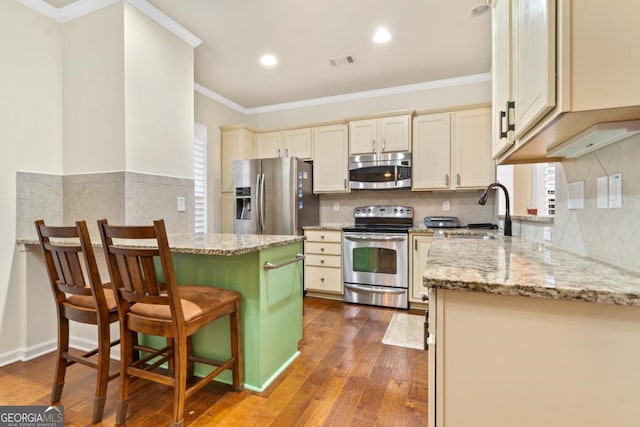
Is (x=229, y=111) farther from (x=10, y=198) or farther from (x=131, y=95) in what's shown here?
(x=10, y=198)

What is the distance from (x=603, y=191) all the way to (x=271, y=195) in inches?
120

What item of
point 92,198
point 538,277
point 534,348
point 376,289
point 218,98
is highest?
point 218,98

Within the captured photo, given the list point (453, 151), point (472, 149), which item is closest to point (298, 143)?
point (453, 151)

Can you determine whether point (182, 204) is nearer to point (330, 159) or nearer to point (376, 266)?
point (330, 159)

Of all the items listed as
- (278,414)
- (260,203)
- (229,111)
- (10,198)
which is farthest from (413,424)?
(229,111)

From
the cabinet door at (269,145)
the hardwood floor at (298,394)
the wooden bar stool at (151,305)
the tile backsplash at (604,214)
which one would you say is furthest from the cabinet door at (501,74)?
the cabinet door at (269,145)

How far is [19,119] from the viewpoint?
221 cm

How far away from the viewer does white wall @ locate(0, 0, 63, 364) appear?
2.14 m

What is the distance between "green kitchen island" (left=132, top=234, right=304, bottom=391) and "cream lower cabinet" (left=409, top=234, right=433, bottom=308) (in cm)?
171

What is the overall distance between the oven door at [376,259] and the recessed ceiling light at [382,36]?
1.96 metres

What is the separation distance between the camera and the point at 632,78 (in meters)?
0.74

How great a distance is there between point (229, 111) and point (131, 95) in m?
2.17

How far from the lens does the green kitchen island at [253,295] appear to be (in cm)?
180

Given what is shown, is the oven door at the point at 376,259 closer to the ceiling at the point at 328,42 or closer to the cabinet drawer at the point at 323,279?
the cabinet drawer at the point at 323,279
